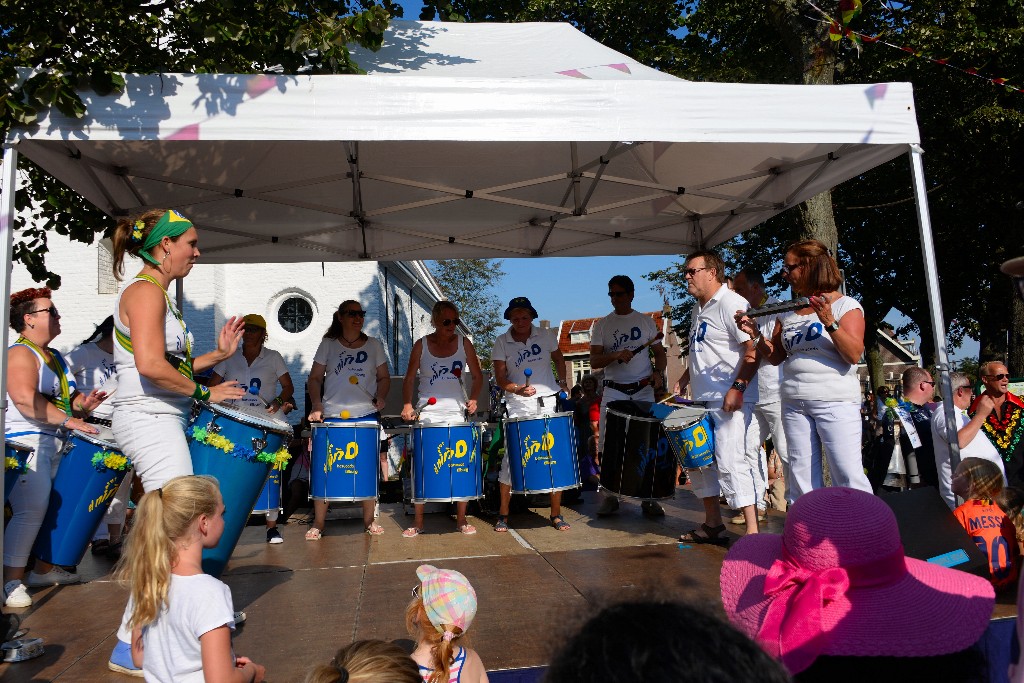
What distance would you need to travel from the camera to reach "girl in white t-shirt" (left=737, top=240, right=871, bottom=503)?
14.3 ft

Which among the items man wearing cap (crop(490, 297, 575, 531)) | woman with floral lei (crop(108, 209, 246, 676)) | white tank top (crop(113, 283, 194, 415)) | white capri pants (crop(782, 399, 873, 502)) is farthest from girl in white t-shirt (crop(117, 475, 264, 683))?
man wearing cap (crop(490, 297, 575, 531))

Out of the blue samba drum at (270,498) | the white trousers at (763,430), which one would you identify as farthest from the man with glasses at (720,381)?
the blue samba drum at (270,498)

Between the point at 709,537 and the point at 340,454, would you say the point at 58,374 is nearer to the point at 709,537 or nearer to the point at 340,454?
the point at 340,454

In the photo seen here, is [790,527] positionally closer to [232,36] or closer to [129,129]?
[129,129]

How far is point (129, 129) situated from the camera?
4.11 m

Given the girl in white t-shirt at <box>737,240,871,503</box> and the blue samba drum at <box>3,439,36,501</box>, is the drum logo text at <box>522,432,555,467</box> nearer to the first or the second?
the girl in white t-shirt at <box>737,240,871,503</box>

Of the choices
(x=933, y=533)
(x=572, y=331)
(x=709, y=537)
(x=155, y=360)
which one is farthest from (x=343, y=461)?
(x=572, y=331)

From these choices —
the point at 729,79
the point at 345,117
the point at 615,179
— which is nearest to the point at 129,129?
the point at 345,117

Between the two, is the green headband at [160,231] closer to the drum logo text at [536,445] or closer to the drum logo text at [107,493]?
the drum logo text at [107,493]

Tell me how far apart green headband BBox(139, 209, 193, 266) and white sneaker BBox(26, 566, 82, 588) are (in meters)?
2.67

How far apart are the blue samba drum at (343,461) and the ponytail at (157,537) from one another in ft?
11.2

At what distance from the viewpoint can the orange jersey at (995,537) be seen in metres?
3.89

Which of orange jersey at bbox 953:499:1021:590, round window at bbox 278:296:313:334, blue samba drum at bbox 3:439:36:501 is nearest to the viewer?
orange jersey at bbox 953:499:1021:590

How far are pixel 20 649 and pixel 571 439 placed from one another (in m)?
3.75
